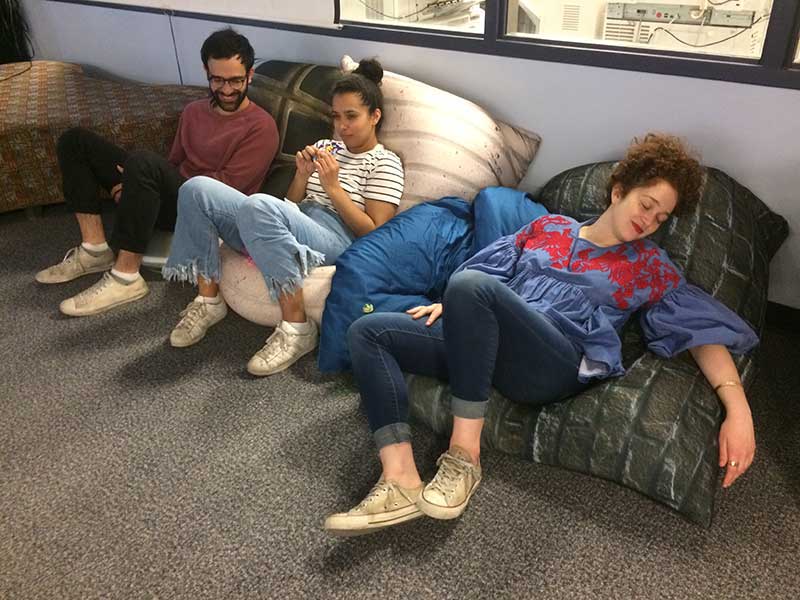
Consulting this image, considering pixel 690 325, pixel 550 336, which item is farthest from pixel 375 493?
pixel 690 325

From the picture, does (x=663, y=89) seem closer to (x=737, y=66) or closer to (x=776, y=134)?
(x=737, y=66)

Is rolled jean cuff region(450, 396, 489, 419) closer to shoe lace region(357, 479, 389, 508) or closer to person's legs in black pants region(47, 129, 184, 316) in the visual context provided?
shoe lace region(357, 479, 389, 508)

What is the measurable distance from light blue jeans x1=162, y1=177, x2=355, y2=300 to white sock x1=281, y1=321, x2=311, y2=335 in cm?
11

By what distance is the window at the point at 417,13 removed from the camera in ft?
8.07

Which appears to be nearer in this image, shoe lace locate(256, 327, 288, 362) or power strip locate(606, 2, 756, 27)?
shoe lace locate(256, 327, 288, 362)

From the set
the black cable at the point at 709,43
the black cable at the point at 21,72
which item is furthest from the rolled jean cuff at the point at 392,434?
the black cable at the point at 21,72

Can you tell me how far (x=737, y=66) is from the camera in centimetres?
183

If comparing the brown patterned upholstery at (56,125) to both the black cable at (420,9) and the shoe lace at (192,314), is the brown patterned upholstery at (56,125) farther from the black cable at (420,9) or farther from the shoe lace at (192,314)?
the shoe lace at (192,314)

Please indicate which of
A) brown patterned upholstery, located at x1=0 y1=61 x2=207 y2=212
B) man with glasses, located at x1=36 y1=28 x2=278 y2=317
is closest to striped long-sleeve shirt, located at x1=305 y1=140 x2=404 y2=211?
man with glasses, located at x1=36 y1=28 x2=278 y2=317

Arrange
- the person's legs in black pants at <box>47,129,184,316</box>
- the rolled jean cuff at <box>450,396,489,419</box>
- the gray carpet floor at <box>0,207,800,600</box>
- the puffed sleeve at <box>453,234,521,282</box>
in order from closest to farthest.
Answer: the gray carpet floor at <box>0,207,800,600</box> < the rolled jean cuff at <box>450,396,489,419</box> < the puffed sleeve at <box>453,234,521,282</box> < the person's legs in black pants at <box>47,129,184,316</box>

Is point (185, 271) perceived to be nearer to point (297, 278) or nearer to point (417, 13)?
point (297, 278)

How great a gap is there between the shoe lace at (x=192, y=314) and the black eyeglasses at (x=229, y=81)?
2.42 ft

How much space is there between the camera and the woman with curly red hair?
140cm

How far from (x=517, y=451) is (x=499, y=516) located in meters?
0.17
